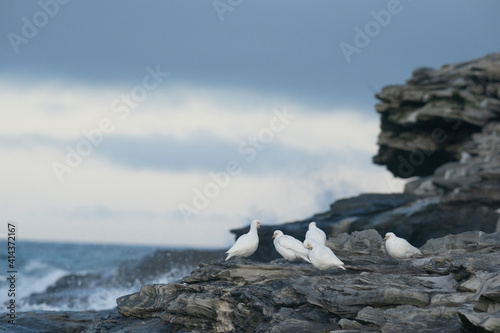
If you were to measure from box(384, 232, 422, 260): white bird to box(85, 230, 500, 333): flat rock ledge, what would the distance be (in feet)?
0.91

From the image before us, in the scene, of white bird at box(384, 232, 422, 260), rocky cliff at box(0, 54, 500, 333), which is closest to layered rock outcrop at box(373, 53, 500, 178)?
rocky cliff at box(0, 54, 500, 333)

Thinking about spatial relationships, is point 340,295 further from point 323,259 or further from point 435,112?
point 435,112

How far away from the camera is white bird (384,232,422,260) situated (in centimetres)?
1736

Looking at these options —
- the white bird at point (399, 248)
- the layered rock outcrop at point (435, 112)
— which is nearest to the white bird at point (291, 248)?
the white bird at point (399, 248)

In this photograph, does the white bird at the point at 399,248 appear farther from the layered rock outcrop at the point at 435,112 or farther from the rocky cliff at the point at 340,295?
the layered rock outcrop at the point at 435,112

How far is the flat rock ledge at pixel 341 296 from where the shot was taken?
12.3 metres

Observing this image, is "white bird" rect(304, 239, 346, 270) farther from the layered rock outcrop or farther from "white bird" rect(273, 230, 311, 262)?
the layered rock outcrop

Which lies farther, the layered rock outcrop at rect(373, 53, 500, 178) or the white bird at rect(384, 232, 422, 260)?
the layered rock outcrop at rect(373, 53, 500, 178)

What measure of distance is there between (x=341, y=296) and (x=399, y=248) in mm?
4147

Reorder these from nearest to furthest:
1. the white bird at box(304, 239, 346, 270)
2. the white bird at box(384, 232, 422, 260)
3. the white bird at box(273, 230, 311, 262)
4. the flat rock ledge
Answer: the flat rock ledge
the white bird at box(304, 239, 346, 270)
the white bird at box(273, 230, 311, 262)
the white bird at box(384, 232, 422, 260)

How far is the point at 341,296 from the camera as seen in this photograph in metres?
13.8

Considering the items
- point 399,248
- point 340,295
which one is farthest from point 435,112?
point 340,295

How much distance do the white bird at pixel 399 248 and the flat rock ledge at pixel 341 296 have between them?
278 mm

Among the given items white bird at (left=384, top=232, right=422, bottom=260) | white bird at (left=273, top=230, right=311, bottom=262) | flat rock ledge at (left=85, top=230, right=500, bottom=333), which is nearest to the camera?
flat rock ledge at (left=85, top=230, right=500, bottom=333)
